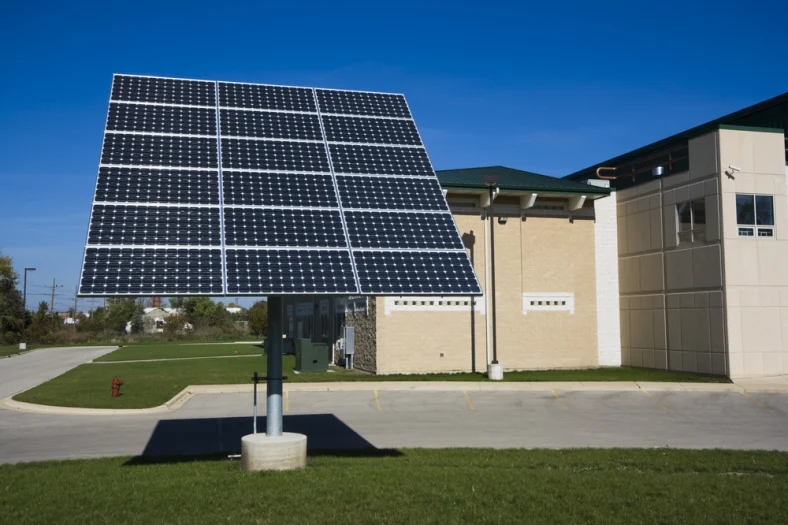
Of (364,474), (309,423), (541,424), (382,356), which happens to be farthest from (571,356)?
(364,474)

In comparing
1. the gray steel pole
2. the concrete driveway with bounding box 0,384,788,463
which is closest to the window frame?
the concrete driveway with bounding box 0,384,788,463

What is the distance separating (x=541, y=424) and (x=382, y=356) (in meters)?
12.7

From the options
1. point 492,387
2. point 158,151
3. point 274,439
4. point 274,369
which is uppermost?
point 158,151

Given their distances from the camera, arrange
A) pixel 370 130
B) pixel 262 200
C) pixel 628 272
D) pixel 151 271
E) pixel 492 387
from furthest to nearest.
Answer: pixel 628 272, pixel 492 387, pixel 370 130, pixel 262 200, pixel 151 271

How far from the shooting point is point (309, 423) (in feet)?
65.9

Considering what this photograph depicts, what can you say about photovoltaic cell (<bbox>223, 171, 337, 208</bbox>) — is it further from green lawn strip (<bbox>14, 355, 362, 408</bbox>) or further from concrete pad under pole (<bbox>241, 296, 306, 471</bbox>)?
green lawn strip (<bbox>14, 355, 362, 408</bbox>)

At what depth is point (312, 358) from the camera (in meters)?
34.9

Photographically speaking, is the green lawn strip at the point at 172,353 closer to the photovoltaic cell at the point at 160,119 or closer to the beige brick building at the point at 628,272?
the beige brick building at the point at 628,272

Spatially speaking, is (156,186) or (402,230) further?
(402,230)

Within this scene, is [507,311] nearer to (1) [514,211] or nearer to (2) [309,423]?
(1) [514,211]

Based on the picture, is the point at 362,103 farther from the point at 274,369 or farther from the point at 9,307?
the point at 9,307

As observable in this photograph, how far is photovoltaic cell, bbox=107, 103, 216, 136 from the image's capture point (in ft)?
46.0

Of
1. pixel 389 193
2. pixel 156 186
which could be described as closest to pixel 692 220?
pixel 389 193

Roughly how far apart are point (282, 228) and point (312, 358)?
23352 millimetres
